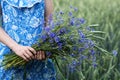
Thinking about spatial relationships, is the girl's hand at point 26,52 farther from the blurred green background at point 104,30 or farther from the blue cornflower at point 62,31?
the blurred green background at point 104,30

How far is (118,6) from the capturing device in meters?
7.38

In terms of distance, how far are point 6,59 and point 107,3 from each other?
5431 millimetres

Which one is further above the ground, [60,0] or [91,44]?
[91,44]

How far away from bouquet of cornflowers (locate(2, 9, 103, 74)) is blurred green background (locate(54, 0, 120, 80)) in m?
0.27

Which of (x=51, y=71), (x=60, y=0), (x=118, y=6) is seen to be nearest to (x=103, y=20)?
(x=118, y=6)

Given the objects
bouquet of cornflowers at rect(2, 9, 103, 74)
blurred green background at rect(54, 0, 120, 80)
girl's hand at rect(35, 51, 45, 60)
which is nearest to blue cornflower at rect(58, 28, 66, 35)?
bouquet of cornflowers at rect(2, 9, 103, 74)

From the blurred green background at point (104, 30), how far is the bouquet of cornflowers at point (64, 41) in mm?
271

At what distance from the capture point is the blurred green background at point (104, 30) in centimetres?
377

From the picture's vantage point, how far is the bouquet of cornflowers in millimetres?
2506

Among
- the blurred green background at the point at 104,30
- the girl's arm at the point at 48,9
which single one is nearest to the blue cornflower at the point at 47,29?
the girl's arm at the point at 48,9

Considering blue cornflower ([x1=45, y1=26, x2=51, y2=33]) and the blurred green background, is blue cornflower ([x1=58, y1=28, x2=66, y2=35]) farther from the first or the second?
the blurred green background

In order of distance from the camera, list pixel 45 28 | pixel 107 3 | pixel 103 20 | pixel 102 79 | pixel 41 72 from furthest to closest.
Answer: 1. pixel 107 3
2. pixel 103 20
3. pixel 102 79
4. pixel 41 72
5. pixel 45 28

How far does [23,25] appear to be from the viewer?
264cm

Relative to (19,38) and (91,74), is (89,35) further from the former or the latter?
(91,74)
